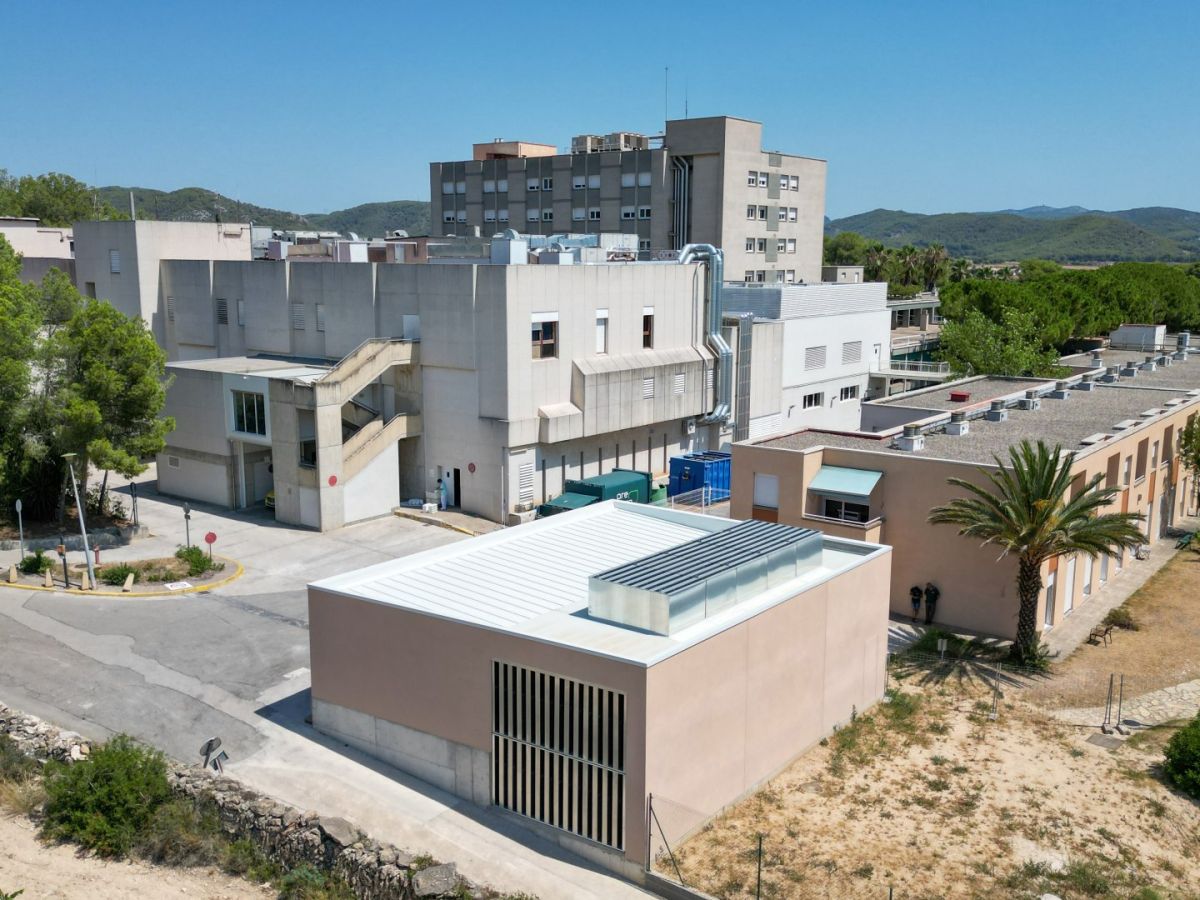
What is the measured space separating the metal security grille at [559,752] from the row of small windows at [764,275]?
57828 mm

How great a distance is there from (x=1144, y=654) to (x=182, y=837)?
78.6 feet

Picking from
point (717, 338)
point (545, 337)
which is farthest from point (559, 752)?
point (717, 338)

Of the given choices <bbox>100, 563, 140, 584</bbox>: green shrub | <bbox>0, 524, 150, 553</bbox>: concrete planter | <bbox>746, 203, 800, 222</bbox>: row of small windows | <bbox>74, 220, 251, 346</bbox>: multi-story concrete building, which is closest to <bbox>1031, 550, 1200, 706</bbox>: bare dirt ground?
<bbox>100, 563, 140, 584</bbox>: green shrub

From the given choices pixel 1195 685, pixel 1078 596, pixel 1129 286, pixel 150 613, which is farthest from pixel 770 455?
pixel 1129 286

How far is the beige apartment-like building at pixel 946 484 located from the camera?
30094mm

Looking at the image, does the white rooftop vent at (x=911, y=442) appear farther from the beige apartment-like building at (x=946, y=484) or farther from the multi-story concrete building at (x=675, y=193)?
the multi-story concrete building at (x=675, y=193)

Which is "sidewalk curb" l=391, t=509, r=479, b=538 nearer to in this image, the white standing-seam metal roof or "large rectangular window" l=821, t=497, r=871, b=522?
the white standing-seam metal roof

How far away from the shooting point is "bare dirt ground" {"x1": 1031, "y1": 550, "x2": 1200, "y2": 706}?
2612 centimetres

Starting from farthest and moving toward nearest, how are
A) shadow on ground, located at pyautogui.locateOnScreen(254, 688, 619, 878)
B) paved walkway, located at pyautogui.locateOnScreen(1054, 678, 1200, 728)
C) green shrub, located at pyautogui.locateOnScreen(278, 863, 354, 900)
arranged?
paved walkway, located at pyautogui.locateOnScreen(1054, 678, 1200, 728) < shadow on ground, located at pyautogui.locateOnScreen(254, 688, 619, 878) < green shrub, located at pyautogui.locateOnScreen(278, 863, 354, 900)

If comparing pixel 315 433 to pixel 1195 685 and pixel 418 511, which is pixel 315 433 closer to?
pixel 418 511

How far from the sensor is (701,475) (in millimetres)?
43875

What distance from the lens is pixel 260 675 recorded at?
2561 cm

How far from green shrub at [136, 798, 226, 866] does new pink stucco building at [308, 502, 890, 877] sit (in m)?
3.51

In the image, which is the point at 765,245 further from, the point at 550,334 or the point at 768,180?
the point at 550,334
